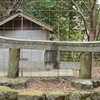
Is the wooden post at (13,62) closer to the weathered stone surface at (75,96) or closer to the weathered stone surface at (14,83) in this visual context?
the weathered stone surface at (14,83)

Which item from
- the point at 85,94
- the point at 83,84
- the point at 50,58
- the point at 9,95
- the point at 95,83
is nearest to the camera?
the point at 9,95

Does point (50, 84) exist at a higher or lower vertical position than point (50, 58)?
lower

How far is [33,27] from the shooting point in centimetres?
554

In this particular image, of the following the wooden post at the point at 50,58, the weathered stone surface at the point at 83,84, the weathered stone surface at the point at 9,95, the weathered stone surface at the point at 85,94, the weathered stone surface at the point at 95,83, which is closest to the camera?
the weathered stone surface at the point at 9,95

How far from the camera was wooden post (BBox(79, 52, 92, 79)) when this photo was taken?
3910 mm

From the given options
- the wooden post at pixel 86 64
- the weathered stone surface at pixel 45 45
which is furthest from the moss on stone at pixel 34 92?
the wooden post at pixel 86 64

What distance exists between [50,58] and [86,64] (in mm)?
723

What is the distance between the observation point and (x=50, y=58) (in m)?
3.97

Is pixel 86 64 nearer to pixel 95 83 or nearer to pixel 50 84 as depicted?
pixel 95 83

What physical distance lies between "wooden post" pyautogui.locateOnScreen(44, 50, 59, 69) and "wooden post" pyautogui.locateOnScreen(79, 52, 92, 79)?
514 millimetres

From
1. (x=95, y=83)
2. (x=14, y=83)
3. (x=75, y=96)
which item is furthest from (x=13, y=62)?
(x=95, y=83)

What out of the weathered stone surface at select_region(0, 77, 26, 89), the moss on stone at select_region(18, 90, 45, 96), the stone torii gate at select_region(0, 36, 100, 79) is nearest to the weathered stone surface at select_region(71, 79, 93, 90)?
the stone torii gate at select_region(0, 36, 100, 79)

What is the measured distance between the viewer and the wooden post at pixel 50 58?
3.97 meters

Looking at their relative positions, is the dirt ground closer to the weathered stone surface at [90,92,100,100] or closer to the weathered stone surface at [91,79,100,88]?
the weathered stone surface at [91,79,100,88]
